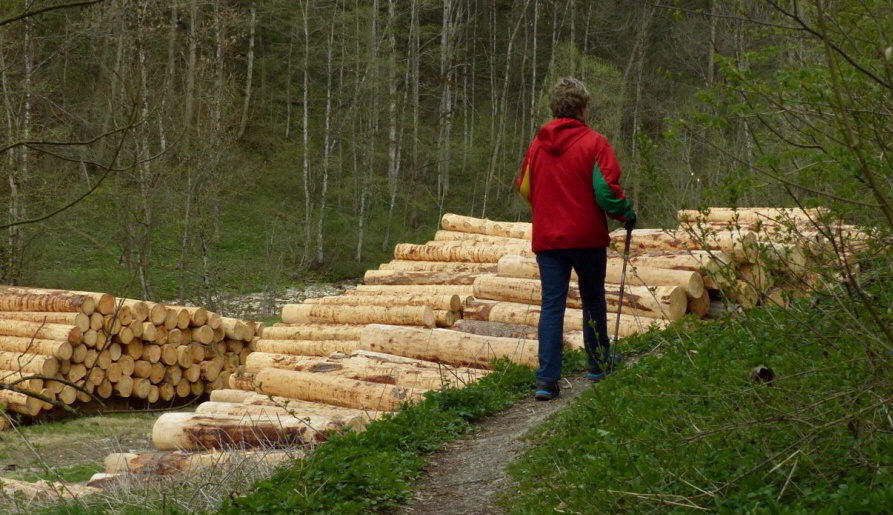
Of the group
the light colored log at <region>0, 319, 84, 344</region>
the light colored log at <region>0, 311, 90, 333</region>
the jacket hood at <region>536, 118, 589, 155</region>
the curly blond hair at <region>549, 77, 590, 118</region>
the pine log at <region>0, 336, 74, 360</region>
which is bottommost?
the pine log at <region>0, 336, 74, 360</region>

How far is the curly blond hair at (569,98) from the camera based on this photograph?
7246 millimetres

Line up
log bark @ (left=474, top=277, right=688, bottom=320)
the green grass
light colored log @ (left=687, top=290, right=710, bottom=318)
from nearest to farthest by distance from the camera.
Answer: the green grass < log bark @ (left=474, top=277, right=688, bottom=320) < light colored log @ (left=687, top=290, right=710, bottom=318)

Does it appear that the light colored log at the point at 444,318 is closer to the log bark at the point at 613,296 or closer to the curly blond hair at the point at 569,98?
the log bark at the point at 613,296

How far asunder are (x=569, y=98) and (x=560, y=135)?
27 cm

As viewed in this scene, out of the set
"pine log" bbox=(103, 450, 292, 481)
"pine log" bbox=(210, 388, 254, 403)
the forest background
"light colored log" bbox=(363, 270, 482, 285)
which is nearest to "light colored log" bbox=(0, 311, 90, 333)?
the forest background

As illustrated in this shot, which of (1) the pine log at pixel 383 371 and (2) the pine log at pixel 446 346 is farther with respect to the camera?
(2) the pine log at pixel 446 346

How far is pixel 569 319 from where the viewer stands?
33.6 ft

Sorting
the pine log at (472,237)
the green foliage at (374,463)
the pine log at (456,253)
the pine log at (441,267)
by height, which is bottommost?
the green foliage at (374,463)

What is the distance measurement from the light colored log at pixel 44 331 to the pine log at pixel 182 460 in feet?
19.6

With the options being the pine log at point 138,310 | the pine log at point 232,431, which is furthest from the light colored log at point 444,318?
the pine log at point 138,310

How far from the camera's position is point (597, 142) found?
7223mm

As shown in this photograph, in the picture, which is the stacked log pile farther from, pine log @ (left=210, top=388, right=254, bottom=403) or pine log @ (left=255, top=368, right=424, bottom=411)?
pine log @ (left=255, top=368, right=424, bottom=411)

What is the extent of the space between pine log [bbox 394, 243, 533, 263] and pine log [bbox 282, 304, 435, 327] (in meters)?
1.93

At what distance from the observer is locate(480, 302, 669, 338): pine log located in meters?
9.72
